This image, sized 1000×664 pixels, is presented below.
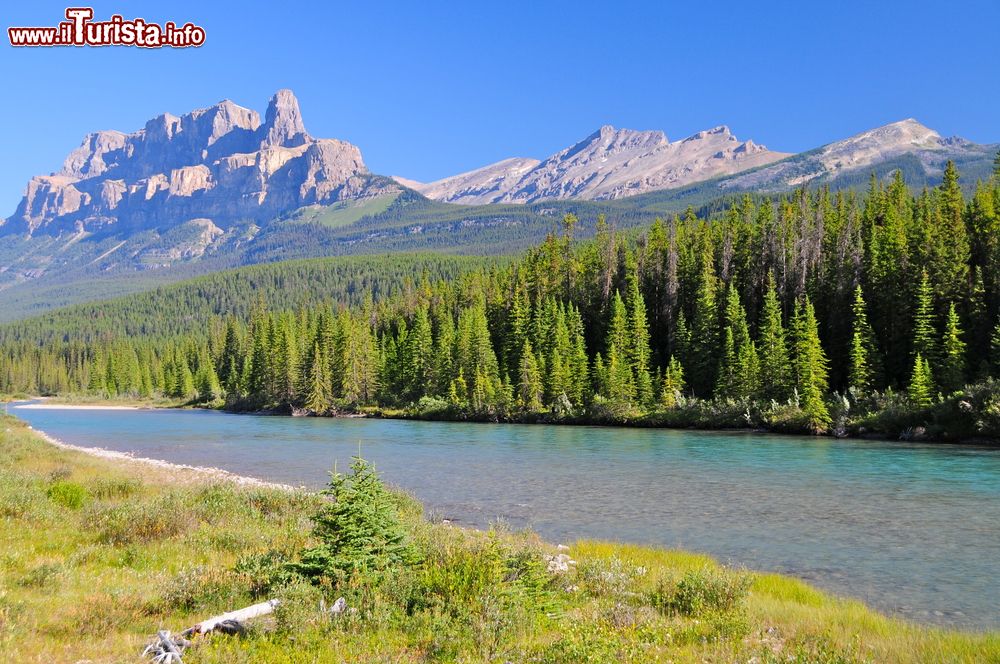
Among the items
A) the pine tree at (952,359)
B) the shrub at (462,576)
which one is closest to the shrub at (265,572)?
the shrub at (462,576)

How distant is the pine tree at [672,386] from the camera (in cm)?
7162

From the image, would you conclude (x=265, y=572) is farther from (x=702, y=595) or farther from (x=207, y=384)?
(x=207, y=384)

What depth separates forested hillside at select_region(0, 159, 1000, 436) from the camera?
202 feet

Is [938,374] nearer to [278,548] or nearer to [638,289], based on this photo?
[638,289]

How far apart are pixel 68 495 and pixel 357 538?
14.9 meters

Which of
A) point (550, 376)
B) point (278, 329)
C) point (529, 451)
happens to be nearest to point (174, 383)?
point (278, 329)

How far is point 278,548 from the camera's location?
50.0 ft

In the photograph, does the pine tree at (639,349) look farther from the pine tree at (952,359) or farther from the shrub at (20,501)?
the shrub at (20,501)

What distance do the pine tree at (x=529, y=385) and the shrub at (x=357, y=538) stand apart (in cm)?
6892

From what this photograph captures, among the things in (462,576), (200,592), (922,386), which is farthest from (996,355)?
(200,592)

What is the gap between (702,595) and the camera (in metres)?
12.2

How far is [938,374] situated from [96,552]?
64.4m

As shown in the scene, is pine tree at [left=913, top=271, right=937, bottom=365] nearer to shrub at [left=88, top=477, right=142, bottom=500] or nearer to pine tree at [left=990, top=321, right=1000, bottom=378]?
pine tree at [left=990, top=321, right=1000, bottom=378]

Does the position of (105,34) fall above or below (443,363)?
above
